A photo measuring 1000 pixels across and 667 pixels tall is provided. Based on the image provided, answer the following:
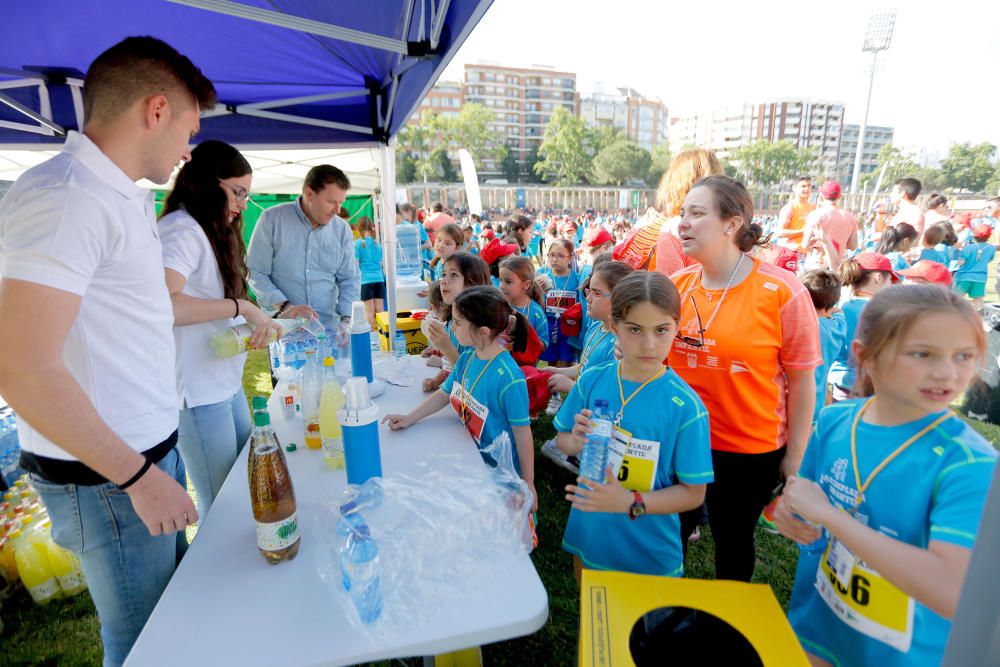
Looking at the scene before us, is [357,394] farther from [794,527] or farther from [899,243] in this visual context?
[899,243]

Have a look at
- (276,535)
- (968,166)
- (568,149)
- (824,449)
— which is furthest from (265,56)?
(568,149)

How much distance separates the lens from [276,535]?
3.76 feet

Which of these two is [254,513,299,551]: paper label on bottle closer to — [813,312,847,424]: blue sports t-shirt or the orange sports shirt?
the orange sports shirt

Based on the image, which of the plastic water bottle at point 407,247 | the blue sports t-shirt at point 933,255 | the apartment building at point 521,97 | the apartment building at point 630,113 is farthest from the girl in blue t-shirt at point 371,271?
the apartment building at point 630,113

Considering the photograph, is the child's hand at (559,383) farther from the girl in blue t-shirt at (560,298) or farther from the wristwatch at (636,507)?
the girl in blue t-shirt at (560,298)

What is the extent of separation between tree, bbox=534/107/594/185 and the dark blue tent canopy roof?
63736 mm

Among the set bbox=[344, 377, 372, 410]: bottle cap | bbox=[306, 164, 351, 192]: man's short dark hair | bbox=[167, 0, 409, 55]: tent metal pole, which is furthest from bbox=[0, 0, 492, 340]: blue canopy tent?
bbox=[344, 377, 372, 410]: bottle cap

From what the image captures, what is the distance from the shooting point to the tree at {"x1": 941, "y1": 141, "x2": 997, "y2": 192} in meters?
37.2

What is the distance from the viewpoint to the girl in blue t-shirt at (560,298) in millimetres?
4430

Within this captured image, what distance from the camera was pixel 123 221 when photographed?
1.12 meters

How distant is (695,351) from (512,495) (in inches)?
32.7

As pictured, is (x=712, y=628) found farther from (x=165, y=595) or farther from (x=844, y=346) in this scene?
(x=844, y=346)

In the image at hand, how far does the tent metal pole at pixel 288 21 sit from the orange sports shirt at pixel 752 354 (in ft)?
5.58

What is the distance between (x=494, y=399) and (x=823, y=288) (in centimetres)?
207
